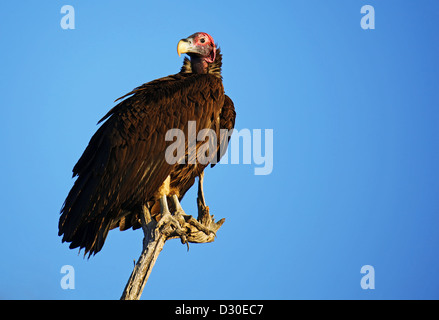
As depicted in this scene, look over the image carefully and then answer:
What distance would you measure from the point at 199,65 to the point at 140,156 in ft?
6.18

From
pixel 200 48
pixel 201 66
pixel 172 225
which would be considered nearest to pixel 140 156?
pixel 172 225

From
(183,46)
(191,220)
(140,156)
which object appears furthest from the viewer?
(183,46)

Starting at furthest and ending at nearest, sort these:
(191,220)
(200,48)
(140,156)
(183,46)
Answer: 1. (200,48)
2. (183,46)
3. (140,156)
4. (191,220)

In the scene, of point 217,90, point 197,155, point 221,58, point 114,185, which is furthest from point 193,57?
point 114,185

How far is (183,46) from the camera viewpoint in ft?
30.4

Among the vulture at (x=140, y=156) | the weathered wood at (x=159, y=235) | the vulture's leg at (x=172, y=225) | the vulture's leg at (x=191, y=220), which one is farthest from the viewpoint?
the vulture at (x=140, y=156)

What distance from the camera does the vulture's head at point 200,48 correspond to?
9366mm

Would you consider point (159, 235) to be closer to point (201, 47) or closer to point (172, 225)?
point (172, 225)

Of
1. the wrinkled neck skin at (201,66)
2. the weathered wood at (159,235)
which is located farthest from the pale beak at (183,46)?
the weathered wood at (159,235)

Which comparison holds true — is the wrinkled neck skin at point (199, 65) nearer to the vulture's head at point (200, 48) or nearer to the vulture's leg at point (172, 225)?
the vulture's head at point (200, 48)

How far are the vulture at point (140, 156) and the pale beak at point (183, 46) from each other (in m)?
0.50

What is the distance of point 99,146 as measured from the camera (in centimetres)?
821

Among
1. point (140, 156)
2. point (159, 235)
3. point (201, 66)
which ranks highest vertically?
point (201, 66)
